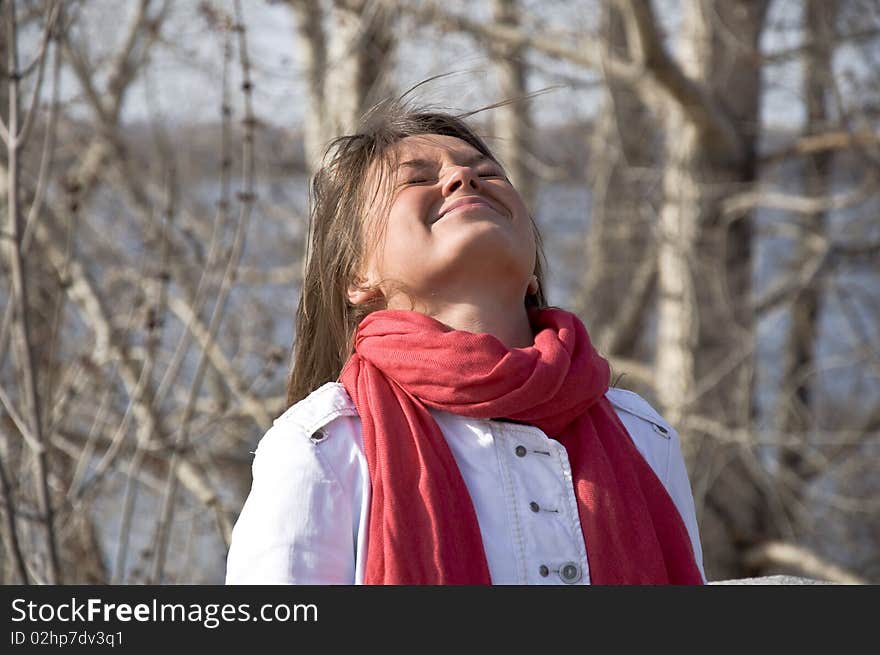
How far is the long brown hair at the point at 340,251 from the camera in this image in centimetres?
A: 208

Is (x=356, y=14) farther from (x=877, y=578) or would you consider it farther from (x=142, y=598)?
(x=877, y=578)

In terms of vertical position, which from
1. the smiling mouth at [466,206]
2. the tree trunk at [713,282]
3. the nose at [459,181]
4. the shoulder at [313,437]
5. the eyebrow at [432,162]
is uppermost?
the tree trunk at [713,282]

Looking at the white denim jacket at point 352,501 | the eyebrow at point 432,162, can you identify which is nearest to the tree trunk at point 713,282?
the eyebrow at point 432,162

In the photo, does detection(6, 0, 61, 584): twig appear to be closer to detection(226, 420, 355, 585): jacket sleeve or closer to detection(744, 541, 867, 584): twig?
detection(226, 420, 355, 585): jacket sleeve

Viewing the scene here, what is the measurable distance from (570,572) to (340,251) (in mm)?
716

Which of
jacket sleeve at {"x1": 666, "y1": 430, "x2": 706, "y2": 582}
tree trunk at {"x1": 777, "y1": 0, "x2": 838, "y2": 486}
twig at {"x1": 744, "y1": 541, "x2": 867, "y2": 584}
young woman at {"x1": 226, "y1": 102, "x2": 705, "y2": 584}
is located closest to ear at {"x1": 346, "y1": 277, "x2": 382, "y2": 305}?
young woman at {"x1": 226, "y1": 102, "x2": 705, "y2": 584}

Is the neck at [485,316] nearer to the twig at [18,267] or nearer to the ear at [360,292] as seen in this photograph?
the ear at [360,292]

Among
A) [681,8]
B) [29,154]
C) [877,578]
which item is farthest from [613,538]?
[877,578]

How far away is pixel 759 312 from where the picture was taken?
6.42m

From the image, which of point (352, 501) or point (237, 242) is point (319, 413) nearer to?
point (352, 501)

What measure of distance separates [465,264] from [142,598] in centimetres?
71

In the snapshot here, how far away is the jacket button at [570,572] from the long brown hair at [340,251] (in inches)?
22.7

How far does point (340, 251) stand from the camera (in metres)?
2.09

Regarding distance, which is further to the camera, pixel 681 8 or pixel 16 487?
pixel 681 8
